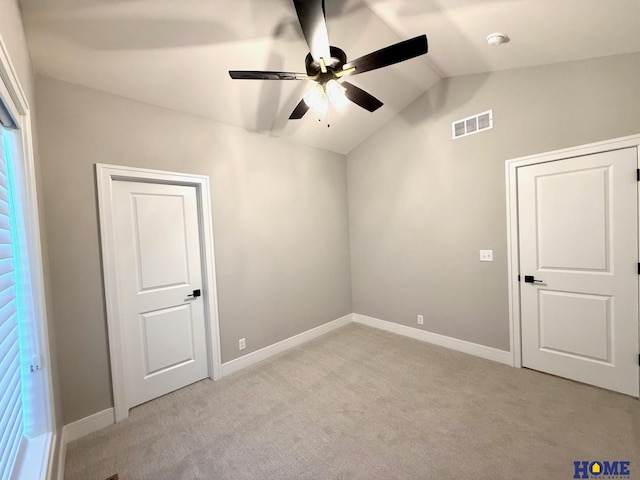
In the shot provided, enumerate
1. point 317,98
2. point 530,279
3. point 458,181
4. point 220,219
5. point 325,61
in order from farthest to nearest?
point 458,181, point 220,219, point 530,279, point 317,98, point 325,61

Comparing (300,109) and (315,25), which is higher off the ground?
(315,25)

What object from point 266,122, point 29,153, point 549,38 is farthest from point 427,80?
point 29,153

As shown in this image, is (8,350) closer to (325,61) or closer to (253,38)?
(325,61)

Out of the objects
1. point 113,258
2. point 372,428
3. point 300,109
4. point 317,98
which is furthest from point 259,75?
point 372,428

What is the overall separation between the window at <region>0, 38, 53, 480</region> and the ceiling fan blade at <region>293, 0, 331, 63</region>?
1.34 metres

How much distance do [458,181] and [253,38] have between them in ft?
8.11

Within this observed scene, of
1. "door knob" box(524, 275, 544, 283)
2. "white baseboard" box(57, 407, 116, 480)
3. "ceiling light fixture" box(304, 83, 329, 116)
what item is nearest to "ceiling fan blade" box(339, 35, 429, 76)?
"ceiling light fixture" box(304, 83, 329, 116)

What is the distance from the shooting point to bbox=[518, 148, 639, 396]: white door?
2.15 m

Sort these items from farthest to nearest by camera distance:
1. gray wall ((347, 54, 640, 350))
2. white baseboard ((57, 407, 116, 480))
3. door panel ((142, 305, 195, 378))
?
door panel ((142, 305, 195, 378)) < gray wall ((347, 54, 640, 350)) < white baseboard ((57, 407, 116, 480))

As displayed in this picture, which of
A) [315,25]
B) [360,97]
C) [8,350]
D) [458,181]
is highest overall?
[315,25]

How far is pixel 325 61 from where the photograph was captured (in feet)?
5.44

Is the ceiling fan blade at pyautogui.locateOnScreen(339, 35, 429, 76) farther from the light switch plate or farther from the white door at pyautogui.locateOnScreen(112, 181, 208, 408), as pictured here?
the light switch plate

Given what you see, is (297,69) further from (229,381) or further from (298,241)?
(229,381)

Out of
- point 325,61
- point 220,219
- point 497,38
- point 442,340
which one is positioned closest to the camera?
point 325,61
